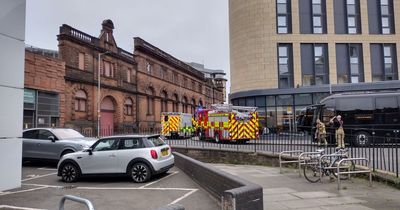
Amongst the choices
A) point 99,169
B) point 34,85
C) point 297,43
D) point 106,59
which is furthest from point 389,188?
point 106,59

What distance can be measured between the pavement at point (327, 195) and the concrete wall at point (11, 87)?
6.91 meters

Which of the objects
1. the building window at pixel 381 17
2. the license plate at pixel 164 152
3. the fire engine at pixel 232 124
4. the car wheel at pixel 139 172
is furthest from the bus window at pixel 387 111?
the building window at pixel 381 17

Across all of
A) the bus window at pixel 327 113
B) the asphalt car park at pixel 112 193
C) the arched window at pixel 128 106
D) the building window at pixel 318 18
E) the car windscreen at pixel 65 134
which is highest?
the building window at pixel 318 18

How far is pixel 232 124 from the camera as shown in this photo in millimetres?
25641

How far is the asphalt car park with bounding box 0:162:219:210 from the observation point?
29.0ft

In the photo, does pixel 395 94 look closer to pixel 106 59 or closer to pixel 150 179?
pixel 150 179

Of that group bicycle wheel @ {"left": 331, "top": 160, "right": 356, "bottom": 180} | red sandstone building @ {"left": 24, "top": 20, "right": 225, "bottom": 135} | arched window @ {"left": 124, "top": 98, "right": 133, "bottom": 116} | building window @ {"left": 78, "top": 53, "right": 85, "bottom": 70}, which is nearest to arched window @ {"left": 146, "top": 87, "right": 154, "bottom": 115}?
red sandstone building @ {"left": 24, "top": 20, "right": 225, "bottom": 135}

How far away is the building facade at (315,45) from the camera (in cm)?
4009

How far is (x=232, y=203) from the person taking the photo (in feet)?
20.4

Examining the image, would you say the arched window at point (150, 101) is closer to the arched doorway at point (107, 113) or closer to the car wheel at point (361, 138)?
→ the arched doorway at point (107, 113)

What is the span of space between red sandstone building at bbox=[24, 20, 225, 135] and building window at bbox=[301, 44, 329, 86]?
832 inches

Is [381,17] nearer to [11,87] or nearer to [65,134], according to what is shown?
[65,134]

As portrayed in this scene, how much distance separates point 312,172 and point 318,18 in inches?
1282

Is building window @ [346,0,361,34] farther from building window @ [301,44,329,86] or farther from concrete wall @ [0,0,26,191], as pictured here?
concrete wall @ [0,0,26,191]
